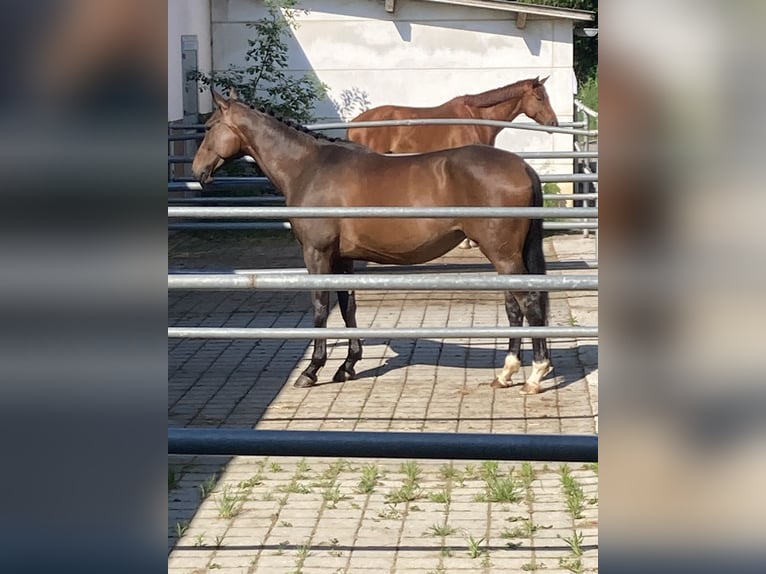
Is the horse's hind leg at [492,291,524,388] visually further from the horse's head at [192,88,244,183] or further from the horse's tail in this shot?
the horse's head at [192,88,244,183]

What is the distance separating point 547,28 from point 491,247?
10.6 meters

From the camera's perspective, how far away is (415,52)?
16859 mm

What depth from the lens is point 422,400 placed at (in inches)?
260

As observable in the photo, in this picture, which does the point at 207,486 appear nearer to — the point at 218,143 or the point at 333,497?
the point at 333,497

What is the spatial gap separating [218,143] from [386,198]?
54.5 inches

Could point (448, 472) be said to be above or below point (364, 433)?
below

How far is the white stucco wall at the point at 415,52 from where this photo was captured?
55.0ft

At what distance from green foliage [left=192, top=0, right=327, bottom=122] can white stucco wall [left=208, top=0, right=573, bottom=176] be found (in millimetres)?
303

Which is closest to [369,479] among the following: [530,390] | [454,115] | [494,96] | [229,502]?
[229,502]
